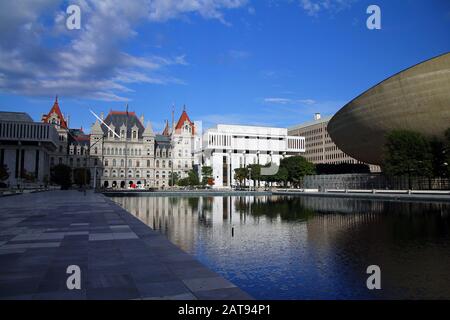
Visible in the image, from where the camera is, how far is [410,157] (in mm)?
56875

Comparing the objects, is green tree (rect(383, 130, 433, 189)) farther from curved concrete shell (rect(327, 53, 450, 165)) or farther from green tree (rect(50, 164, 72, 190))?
green tree (rect(50, 164, 72, 190))

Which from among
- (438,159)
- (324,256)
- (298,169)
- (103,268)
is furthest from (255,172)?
(103,268)

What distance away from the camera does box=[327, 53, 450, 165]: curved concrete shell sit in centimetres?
5558

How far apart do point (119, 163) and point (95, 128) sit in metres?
16.0

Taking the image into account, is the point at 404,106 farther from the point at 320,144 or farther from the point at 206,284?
the point at 320,144

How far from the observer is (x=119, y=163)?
453ft

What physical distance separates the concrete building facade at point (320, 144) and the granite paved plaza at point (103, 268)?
143m

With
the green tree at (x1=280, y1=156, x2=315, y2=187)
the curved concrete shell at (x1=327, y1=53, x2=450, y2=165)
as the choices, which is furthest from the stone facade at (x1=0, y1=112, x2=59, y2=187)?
the curved concrete shell at (x1=327, y1=53, x2=450, y2=165)

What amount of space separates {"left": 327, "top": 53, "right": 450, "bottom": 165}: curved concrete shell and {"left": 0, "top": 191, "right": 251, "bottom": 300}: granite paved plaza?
5574 cm

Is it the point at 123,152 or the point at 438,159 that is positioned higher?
the point at 123,152

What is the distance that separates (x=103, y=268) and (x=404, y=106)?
6301cm

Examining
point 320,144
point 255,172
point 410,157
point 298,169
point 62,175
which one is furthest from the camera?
point 320,144
